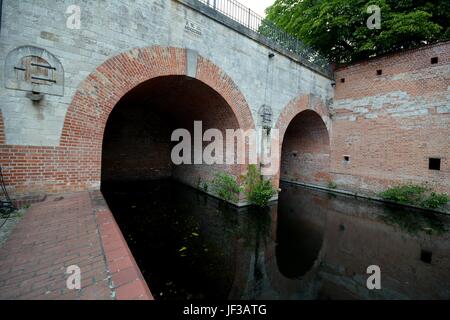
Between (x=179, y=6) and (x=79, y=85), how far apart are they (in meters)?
3.19

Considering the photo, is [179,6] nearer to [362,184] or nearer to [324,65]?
[324,65]

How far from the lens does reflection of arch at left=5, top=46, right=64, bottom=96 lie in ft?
11.2

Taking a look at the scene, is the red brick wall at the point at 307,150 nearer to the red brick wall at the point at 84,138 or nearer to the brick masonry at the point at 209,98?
the brick masonry at the point at 209,98

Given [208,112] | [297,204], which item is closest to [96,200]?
[208,112]

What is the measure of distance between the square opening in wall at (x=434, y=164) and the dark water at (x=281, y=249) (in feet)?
5.49

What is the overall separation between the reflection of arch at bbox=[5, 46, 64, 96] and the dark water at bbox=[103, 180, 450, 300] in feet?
10.9

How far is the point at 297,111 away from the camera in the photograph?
8.53 m

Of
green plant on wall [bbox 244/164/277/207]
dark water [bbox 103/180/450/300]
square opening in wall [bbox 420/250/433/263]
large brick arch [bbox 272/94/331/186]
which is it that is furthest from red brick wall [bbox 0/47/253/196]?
square opening in wall [bbox 420/250/433/263]

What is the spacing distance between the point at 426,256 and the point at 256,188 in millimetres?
4316

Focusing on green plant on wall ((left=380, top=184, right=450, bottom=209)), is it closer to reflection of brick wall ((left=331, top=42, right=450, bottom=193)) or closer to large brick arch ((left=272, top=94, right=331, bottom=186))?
reflection of brick wall ((left=331, top=42, right=450, bottom=193))

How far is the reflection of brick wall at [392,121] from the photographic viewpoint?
24.1 feet

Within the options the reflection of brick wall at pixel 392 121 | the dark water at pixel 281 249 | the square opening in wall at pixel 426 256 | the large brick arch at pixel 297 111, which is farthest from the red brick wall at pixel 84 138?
the reflection of brick wall at pixel 392 121

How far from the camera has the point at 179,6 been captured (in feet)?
17.2

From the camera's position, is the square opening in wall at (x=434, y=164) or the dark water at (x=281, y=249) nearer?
the dark water at (x=281, y=249)
